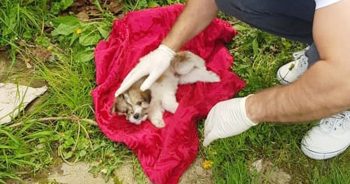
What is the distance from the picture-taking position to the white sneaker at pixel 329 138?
3104mm

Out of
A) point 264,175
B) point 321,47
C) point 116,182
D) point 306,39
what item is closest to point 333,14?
point 321,47

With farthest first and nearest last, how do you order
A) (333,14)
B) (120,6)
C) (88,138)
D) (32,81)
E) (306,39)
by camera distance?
(120,6) → (32,81) → (88,138) → (306,39) → (333,14)

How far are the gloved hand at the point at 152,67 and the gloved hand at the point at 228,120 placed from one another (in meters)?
0.41

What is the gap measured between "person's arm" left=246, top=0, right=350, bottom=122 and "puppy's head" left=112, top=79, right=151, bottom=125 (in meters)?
0.91

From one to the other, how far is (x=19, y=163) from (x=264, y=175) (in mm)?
1401

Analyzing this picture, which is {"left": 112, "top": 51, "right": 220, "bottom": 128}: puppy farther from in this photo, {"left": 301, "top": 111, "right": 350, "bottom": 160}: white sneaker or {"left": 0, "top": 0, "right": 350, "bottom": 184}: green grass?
{"left": 301, "top": 111, "right": 350, "bottom": 160}: white sneaker

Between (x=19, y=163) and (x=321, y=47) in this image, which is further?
(x=19, y=163)

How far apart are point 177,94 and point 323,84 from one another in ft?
4.40

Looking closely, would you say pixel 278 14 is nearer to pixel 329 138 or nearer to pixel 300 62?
pixel 300 62

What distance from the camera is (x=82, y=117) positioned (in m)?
3.34

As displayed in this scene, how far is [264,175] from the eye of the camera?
3.13 metres

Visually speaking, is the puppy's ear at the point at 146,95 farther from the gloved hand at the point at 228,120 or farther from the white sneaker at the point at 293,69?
the white sneaker at the point at 293,69

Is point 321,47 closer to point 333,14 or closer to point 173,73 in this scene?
point 333,14

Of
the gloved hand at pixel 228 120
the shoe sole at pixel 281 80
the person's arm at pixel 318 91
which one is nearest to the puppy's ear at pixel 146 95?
the gloved hand at pixel 228 120
